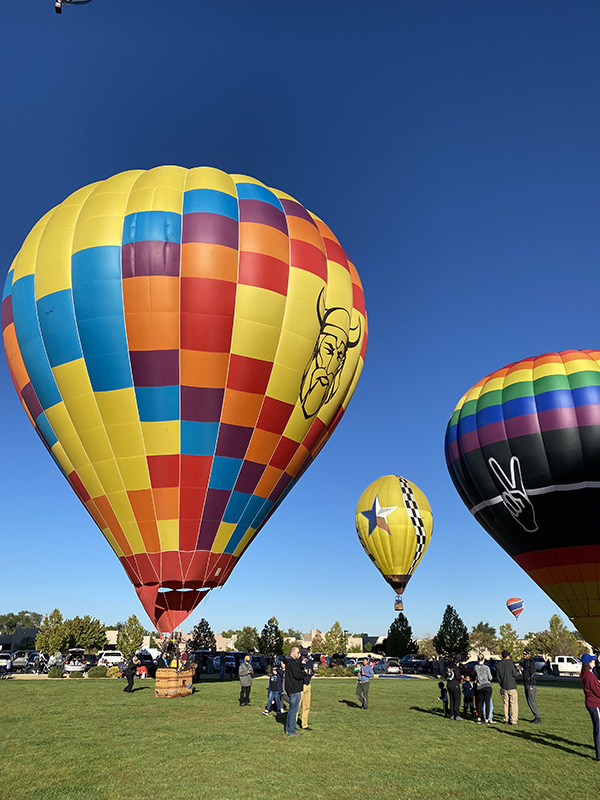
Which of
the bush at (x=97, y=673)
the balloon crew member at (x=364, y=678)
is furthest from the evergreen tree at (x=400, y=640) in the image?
the balloon crew member at (x=364, y=678)

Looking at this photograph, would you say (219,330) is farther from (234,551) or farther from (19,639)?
(19,639)

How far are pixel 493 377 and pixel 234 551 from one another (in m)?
16.0

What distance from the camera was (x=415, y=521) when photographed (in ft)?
133

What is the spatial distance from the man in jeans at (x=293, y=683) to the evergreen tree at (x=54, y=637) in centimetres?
4431

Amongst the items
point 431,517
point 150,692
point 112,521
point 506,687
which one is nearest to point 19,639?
point 431,517

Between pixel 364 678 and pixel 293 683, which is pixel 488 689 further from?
pixel 293 683

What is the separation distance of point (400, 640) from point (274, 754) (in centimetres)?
5034

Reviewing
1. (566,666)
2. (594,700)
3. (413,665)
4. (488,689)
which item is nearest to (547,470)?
(488,689)

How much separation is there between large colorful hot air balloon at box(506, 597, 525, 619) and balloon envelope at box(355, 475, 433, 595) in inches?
394

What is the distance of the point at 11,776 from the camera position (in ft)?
25.0

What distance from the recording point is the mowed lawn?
24.0 ft

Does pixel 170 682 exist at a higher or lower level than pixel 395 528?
lower

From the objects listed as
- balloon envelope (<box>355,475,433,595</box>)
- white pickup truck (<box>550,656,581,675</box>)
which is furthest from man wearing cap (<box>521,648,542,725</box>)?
white pickup truck (<box>550,656,581,675</box>)

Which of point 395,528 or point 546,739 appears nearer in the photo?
point 546,739
